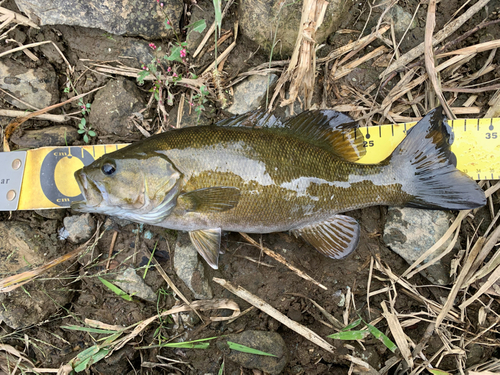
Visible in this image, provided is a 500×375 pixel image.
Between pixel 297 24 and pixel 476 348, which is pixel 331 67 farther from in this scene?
pixel 476 348

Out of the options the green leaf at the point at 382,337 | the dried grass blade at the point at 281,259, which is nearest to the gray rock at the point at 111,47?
the dried grass blade at the point at 281,259

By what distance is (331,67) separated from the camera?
3256mm

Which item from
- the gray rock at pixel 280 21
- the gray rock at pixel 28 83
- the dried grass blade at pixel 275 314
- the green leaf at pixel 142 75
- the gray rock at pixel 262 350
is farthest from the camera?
the gray rock at pixel 28 83

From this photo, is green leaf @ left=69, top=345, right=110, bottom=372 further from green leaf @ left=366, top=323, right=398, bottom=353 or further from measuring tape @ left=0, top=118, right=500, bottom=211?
green leaf @ left=366, top=323, right=398, bottom=353

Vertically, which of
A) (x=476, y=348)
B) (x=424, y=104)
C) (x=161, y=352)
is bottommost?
A: (x=161, y=352)

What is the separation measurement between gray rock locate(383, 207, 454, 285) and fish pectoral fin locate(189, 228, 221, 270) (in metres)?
1.77

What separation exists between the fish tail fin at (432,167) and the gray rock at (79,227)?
10.4ft

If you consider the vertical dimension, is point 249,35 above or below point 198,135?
above

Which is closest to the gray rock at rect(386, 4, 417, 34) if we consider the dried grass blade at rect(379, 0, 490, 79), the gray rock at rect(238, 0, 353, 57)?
the dried grass blade at rect(379, 0, 490, 79)

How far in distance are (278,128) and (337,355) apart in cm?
228

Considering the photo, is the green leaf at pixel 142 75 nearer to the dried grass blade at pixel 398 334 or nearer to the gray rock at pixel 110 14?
the gray rock at pixel 110 14

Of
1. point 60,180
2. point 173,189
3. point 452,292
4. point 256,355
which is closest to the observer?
point 173,189

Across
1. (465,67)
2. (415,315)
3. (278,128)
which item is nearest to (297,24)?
(278,128)

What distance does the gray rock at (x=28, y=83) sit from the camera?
3234mm
